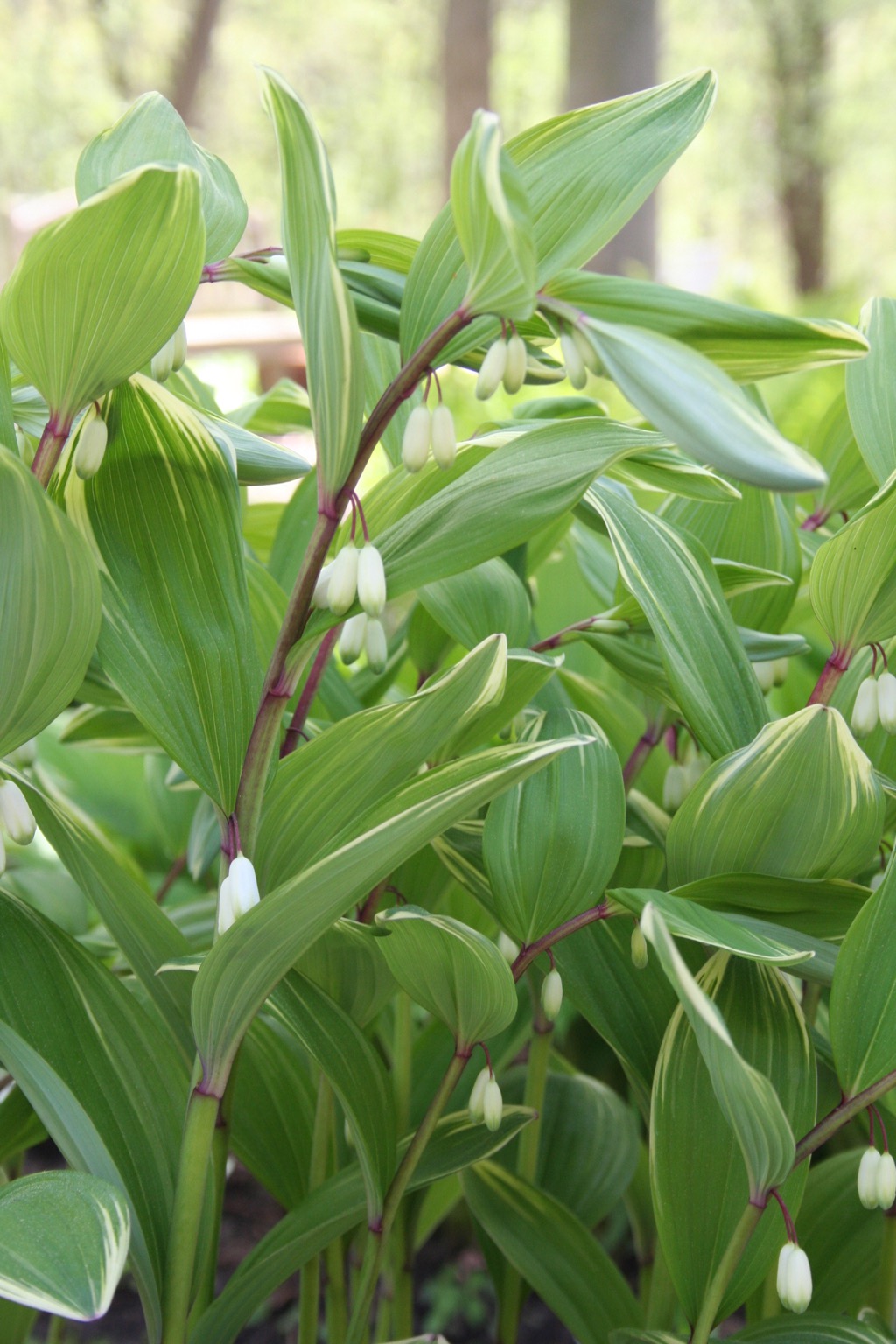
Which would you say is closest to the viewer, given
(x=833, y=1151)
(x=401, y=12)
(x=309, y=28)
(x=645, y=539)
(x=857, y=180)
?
(x=645, y=539)

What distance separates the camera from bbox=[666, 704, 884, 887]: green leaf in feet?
1.56

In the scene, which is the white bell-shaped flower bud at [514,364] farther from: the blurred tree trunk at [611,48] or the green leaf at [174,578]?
the blurred tree trunk at [611,48]

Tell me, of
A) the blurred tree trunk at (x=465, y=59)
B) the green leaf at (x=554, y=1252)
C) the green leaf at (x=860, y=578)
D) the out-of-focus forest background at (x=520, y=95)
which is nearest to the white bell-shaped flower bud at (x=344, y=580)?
the green leaf at (x=860, y=578)

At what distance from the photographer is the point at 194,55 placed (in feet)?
25.7

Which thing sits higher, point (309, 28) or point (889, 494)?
point (309, 28)

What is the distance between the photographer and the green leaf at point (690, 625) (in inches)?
20.2

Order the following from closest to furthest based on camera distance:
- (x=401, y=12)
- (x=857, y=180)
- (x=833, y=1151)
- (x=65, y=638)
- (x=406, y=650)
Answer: (x=65, y=638) → (x=406, y=650) → (x=833, y=1151) → (x=857, y=180) → (x=401, y=12)

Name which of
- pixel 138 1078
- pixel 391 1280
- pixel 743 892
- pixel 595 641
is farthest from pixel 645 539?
pixel 391 1280

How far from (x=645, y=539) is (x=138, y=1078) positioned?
1.18 feet

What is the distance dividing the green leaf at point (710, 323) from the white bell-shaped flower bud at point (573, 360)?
0.01m

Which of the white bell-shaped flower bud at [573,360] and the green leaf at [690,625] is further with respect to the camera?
the green leaf at [690,625]

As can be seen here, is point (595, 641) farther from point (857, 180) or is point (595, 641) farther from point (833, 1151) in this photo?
point (857, 180)

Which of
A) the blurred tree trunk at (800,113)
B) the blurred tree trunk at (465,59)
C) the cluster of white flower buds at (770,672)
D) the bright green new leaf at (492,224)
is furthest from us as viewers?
the blurred tree trunk at (800,113)

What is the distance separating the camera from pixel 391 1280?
78cm
